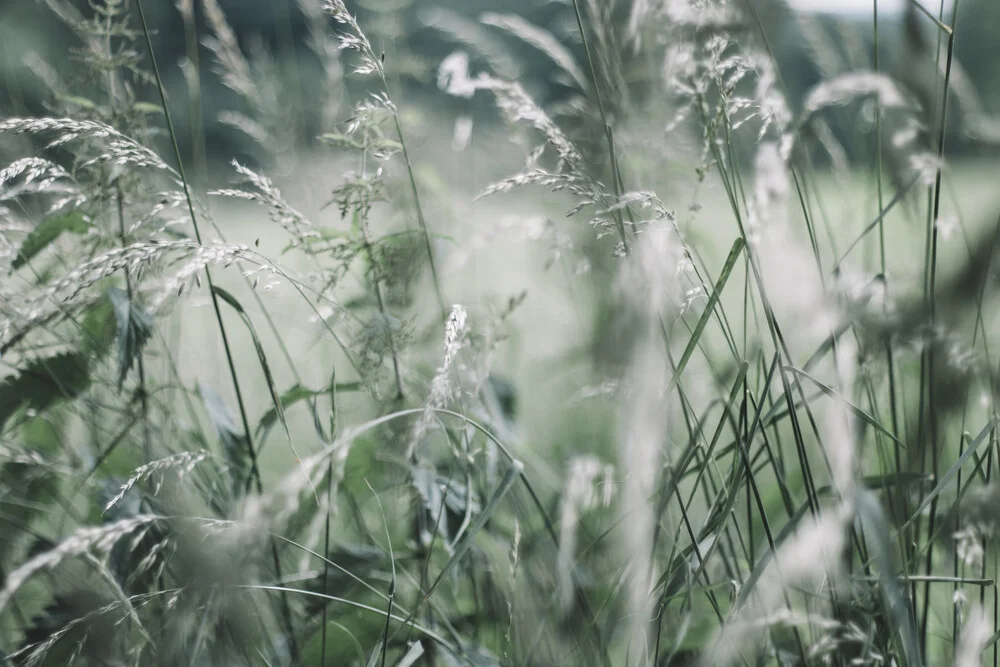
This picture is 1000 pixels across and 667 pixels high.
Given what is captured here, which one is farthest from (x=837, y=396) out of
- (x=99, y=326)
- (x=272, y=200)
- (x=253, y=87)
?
(x=253, y=87)

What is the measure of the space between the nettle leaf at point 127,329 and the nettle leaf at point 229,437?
73mm

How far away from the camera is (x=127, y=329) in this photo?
1.92 ft

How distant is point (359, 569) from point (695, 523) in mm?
388

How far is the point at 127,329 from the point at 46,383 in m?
0.16

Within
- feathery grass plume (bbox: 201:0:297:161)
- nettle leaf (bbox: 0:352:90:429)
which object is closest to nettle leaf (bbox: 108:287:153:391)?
nettle leaf (bbox: 0:352:90:429)

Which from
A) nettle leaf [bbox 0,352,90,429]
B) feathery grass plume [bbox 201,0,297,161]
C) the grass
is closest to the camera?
the grass

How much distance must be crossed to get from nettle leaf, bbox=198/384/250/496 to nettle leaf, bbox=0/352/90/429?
0.38ft

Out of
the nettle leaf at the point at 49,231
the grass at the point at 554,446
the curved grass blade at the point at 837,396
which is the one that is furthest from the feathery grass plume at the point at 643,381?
the nettle leaf at the point at 49,231

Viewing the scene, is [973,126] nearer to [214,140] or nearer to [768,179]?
[768,179]

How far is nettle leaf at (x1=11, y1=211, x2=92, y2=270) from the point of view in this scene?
0.64 m

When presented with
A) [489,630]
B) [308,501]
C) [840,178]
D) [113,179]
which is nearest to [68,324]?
[113,179]

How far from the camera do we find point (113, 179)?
2.25 ft

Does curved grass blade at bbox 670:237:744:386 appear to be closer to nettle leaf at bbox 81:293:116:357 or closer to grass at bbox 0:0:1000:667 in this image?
grass at bbox 0:0:1000:667

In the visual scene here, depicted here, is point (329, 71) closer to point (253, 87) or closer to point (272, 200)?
point (253, 87)
